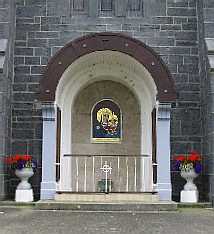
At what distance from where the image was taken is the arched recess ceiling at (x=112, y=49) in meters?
10.6

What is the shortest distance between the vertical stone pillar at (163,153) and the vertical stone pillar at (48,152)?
2556mm

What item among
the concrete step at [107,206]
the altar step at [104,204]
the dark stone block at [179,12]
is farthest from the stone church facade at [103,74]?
the concrete step at [107,206]

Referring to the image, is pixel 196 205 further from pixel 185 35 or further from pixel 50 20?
pixel 50 20

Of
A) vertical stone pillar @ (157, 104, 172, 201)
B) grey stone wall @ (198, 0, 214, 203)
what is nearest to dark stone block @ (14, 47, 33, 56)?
vertical stone pillar @ (157, 104, 172, 201)

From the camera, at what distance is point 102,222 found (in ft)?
24.6

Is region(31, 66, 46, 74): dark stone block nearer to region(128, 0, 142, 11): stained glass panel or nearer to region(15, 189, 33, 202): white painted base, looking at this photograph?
region(128, 0, 142, 11): stained glass panel

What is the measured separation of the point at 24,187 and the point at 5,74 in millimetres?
2804

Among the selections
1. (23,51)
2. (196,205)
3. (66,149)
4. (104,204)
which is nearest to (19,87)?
(23,51)

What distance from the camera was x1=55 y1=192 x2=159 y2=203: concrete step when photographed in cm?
987

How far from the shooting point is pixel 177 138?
1133 centimetres

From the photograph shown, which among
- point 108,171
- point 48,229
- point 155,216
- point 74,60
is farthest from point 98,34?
point 48,229

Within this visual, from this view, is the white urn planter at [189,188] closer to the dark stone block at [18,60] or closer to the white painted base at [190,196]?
the white painted base at [190,196]

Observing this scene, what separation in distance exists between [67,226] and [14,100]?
5.17 meters

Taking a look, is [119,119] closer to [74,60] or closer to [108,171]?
[108,171]
